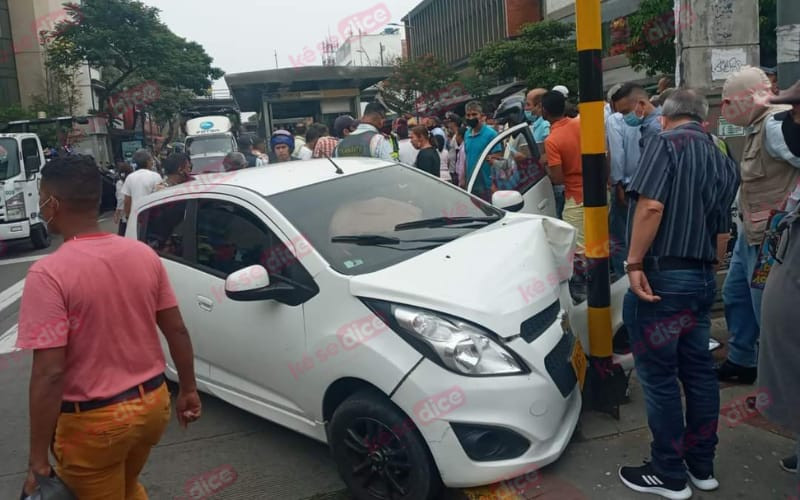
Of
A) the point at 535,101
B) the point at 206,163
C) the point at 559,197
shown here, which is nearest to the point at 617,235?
the point at 559,197

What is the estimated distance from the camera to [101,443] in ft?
7.39

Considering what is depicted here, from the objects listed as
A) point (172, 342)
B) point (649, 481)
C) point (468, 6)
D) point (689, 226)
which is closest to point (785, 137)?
point (689, 226)

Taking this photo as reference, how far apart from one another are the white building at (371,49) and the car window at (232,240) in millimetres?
63882

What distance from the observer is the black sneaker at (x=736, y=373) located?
4145mm

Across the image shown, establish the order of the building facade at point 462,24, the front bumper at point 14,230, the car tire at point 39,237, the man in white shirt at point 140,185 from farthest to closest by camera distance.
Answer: the building facade at point 462,24, the car tire at point 39,237, the front bumper at point 14,230, the man in white shirt at point 140,185

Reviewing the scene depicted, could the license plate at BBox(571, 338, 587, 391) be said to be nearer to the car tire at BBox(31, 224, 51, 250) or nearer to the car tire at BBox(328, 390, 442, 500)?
the car tire at BBox(328, 390, 442, 500)

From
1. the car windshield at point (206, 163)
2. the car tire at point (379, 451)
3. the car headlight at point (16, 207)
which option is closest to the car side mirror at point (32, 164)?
the car headlight at point (16, 207)

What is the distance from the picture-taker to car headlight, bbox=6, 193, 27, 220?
39.0 ft

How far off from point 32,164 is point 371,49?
6619 cm

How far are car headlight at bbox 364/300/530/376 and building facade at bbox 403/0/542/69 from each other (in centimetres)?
3451

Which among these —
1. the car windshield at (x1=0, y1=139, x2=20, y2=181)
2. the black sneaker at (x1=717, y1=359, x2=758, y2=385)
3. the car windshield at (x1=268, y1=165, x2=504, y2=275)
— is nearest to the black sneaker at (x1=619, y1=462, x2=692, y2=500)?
the black sneaker at (x1=717, y1=359, x2=758, y2=385)

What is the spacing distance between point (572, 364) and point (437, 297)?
82cm

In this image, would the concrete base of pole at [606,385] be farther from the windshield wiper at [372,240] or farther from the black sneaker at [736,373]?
the windshield wiper at [372,240]

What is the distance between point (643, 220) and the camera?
2959 mm
